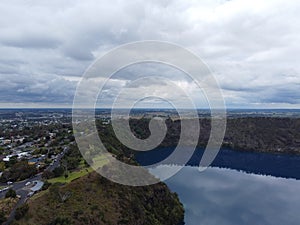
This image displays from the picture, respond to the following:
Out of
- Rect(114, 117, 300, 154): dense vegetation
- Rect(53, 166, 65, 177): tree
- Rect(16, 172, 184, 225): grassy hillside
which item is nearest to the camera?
Rect(16, 172, 184, 225): grassy hillside

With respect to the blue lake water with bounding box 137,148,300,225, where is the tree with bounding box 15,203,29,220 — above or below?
above

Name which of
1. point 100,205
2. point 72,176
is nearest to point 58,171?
point 72,176

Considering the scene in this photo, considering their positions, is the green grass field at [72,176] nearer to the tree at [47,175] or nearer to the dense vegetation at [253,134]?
the tree at [47,175]

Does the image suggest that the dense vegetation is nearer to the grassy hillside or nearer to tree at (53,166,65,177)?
the grassy hillside

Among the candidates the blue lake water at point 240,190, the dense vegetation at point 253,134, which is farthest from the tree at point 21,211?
the dense vegetation at point 253,134

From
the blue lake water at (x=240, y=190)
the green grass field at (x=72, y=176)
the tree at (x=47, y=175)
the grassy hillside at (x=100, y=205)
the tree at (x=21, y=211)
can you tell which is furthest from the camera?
the blue lake water at (x=240, y=190)

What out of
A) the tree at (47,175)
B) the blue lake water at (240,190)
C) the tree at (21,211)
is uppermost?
the tree at (47,175)

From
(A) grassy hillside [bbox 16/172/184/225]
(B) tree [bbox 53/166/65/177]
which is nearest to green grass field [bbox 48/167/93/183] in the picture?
(B) tree [bbox 53/166/65/177]
